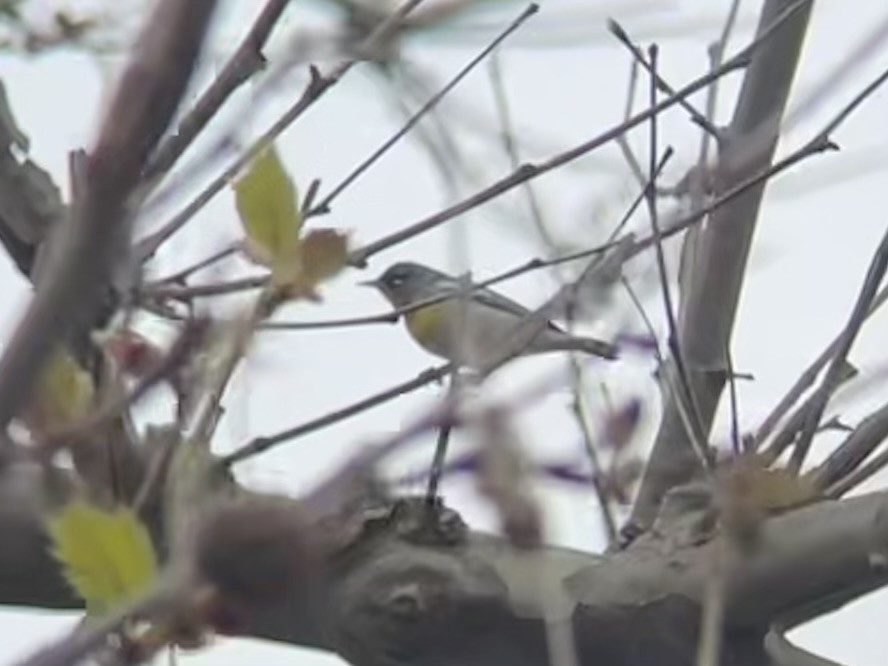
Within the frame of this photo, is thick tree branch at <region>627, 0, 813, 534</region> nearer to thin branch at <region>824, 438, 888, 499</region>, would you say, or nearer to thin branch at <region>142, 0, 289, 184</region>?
thin branch at <region>824, 438, 888, 499</region>

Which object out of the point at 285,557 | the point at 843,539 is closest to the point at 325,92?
Answer: the point at 843,539

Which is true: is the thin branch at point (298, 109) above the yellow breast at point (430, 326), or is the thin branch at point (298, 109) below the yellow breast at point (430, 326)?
below

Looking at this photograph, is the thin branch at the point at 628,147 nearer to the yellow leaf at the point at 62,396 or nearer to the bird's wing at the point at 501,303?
the bird's wing at the point at 501,303

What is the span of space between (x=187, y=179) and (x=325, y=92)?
0.21 meters

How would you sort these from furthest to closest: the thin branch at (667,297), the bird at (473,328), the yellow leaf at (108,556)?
1. the thin branch at (667,297)
2. the bird at (473,328)
3. the yellow leaf at (108,556)

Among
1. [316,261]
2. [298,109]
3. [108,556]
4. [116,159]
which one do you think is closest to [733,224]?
[298,109]

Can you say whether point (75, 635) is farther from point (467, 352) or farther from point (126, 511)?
point (467, 352)

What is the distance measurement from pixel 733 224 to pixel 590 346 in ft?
0.81

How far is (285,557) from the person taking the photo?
29 centimetres

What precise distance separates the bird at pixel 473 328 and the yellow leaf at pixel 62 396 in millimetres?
141

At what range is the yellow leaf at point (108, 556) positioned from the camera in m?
0.40

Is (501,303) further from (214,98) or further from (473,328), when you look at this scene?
(214,98)

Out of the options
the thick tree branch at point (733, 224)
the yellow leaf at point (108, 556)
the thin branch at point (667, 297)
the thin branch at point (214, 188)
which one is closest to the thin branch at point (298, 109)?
the thin branch at point (214, 188)

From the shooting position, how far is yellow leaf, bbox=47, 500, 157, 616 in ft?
1.32
